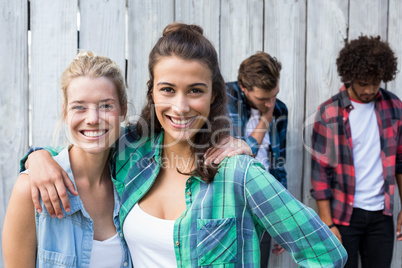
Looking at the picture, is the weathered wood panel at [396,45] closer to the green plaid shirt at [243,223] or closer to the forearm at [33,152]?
the green plaid shirt at [243,223]

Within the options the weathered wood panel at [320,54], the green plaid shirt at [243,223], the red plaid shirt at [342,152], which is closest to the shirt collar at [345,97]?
the red plaid shirt at [342,152]

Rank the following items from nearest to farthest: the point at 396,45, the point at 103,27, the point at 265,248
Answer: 1. the point at 103,27
2. the point at 265,248
3. the point at 396,45

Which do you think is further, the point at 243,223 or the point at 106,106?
the point at 106,106

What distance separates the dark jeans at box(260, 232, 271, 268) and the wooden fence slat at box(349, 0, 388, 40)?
1.47 m

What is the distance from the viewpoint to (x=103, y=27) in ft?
7.36

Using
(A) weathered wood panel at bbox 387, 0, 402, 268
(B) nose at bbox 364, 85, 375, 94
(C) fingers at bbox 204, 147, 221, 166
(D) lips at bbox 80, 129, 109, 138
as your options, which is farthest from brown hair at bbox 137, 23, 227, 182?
(A) weathered wood panel at bbox 387, 0, 402, 268

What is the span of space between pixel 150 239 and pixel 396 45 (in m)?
2.27

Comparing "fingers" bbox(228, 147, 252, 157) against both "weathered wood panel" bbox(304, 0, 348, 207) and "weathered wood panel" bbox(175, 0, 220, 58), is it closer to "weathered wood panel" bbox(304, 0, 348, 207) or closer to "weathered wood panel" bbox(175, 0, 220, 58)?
"weathered wood panel" bbox(175, 0, 220, 58)

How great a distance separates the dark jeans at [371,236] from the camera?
2498 mm

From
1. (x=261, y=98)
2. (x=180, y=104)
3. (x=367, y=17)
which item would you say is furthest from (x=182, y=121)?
(x=367, y=17)

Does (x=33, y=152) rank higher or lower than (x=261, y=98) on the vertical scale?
lower

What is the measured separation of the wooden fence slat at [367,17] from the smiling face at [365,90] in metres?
0.36

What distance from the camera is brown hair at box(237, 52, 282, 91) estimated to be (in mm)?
2391

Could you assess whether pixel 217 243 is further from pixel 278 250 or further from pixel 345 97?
pixel 345 97
